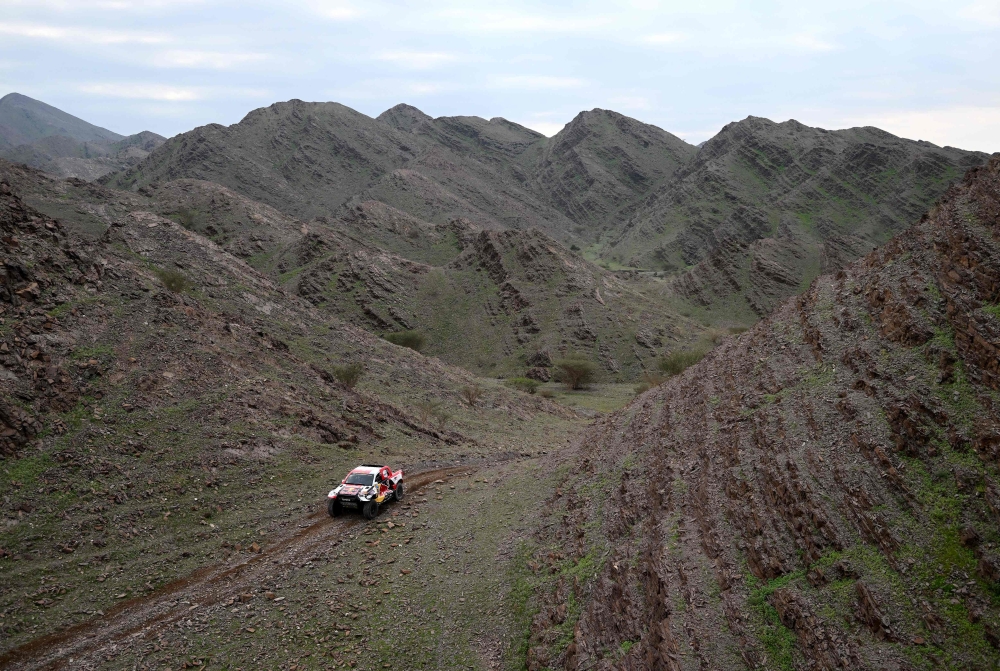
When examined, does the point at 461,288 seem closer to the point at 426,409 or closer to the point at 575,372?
the point at 575,372

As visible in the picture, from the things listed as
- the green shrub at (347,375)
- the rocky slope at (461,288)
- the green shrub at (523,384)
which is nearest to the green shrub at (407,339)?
the rocky slope at (461,288)

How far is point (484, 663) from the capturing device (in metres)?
12.5

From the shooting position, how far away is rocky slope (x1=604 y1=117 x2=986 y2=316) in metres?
103

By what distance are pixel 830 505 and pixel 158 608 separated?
48.3ft

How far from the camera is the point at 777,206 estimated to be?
13575 centimetres

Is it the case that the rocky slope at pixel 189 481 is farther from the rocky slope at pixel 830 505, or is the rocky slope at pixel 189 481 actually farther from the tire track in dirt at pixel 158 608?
the rocky slope at pixel 830 505

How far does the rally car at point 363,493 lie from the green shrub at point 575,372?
1772 inches

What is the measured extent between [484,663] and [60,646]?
894 centimetres

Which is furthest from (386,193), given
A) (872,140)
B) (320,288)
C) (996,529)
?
(996,529)

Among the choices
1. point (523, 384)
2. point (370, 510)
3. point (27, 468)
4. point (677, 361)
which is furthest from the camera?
point (677, 361)

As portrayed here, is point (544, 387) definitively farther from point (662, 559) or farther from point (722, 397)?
point (662, 559)

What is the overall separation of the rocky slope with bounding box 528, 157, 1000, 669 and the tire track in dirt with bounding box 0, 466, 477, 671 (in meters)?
7.35

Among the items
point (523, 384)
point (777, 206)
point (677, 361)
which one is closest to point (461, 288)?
point (523, 384)

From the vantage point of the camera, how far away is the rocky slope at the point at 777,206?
102688 millimetres
